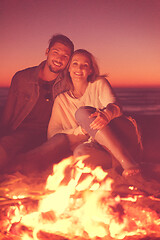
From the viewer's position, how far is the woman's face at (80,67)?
330 cm

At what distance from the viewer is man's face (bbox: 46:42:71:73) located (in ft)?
11.7

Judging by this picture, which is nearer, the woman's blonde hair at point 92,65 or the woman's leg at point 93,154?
the woman's leg at point 93,154

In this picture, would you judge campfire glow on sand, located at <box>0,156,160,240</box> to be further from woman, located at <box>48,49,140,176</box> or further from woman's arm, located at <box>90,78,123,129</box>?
woman's arm, located at <box>90,78,123,129</box>

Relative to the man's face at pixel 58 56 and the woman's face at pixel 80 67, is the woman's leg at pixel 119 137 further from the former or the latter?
the man's face at pixel 58 56

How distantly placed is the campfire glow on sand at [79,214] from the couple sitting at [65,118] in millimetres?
375

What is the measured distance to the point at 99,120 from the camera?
2.88m

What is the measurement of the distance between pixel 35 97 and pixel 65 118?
19.7 inches

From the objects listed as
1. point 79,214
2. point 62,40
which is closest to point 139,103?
point 62,40

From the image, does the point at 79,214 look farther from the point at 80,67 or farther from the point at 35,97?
the point at 35,97

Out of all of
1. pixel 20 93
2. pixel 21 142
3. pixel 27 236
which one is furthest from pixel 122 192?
pixel 20 93

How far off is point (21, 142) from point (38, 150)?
0.27 meters

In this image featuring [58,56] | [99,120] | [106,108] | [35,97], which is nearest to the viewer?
[99,120]

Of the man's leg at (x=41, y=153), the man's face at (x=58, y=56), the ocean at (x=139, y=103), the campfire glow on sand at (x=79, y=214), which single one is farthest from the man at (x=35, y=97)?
the ocean at (x=139, y=103)

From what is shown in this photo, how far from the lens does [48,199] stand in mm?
2426
